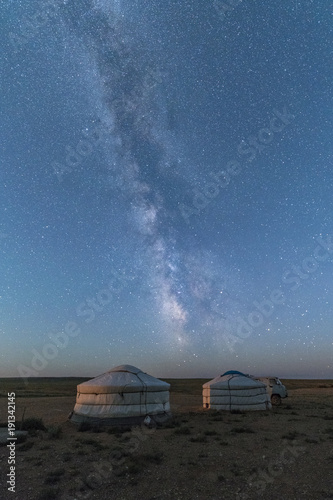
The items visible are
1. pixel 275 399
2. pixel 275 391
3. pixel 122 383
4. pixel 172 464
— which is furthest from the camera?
pixel 275 391

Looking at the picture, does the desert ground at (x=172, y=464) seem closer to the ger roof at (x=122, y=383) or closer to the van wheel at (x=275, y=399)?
the ger roof at (x=122, y=383)

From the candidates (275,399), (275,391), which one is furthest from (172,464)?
(275,391)

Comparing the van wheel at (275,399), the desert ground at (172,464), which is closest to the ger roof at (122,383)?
the desert ground at (172,464)

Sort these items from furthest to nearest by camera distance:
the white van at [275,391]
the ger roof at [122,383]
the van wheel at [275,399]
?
the white van at [275,391] → the van wheel at [275,399] → the ger roof at [122,383]

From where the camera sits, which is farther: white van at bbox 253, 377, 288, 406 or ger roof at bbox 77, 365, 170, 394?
white van at bbox 253, 377, 288, 406

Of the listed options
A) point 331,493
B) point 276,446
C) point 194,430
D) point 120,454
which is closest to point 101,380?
point 194,430

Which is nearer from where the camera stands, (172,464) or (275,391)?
(172,464)

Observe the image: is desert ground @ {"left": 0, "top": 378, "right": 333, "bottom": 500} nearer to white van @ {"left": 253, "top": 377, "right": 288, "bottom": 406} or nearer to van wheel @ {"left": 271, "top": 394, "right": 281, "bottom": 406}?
van wheel @ {"left": 271, "top": 394, "right": 281, "bottom": 406}

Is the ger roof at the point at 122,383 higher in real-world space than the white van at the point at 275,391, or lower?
higher

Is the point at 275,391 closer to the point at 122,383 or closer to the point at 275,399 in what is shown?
the point at 275,399

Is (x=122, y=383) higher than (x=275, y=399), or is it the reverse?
(x=122, y=383)

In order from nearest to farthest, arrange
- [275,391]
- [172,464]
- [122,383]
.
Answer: [172,464] → [122,383] → [275,391]

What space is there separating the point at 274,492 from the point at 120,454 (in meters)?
4.41

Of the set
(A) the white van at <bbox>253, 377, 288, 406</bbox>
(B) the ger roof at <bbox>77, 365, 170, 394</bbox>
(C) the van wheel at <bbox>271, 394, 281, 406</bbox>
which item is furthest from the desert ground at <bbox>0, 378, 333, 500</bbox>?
(A) the white van at <bbox>253, 377, 288, 406</bbox>
